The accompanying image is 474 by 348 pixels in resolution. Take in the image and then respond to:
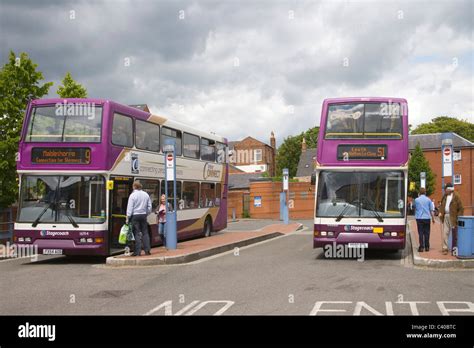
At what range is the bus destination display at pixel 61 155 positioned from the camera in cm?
1423

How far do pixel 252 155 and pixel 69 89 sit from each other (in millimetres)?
79387

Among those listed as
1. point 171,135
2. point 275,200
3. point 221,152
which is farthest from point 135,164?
point 275,200

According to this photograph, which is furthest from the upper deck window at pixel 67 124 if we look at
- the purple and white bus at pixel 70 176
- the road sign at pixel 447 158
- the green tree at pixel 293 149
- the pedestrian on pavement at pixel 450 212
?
the green tree at pixel 293 149

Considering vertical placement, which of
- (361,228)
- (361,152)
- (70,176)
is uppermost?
(361,152)

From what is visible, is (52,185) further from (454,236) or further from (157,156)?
(454,236)

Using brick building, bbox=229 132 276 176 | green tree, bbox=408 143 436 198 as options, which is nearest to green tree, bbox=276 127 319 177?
brick building, bbox=229 132 276 176

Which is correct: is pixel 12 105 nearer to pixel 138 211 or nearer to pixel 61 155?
pixel 61 155

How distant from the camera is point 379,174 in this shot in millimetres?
14984

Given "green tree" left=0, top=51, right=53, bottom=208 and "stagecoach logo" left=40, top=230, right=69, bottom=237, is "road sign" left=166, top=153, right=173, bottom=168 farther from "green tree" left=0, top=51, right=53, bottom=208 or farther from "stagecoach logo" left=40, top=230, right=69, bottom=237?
"green tree" left=0, top=51, right=53, bottom=208

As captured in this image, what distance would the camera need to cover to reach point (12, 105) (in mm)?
21438

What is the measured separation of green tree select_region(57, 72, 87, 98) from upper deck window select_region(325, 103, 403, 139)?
49.9 feet
